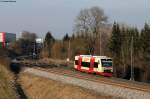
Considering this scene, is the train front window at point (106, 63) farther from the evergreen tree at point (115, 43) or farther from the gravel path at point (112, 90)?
the evergreen tree at point (115, 43)

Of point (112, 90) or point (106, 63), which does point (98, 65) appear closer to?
point (106, 63)

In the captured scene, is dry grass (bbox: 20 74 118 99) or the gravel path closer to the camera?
the gravel path

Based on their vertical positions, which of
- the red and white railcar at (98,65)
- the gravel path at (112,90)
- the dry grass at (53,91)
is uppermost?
the red and white railcar at (98,65)

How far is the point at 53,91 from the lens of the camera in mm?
32688

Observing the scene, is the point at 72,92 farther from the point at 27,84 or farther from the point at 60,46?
the point at 60,46

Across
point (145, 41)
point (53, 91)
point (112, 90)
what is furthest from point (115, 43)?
point (112, 90)

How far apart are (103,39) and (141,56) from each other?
31797 millimetres

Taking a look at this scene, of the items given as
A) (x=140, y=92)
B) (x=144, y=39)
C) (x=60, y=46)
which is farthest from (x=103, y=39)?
(x=140, y=92)

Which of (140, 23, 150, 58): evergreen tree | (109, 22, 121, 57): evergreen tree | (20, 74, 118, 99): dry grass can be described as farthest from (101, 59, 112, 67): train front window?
(109, 22, 121, 57): evergreen tree

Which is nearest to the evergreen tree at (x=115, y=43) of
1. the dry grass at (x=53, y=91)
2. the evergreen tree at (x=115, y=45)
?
the evergreen tree at (x=115, y=45)

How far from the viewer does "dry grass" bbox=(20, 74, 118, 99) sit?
27252 mm

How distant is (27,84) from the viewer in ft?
138

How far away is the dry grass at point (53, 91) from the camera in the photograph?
89.4 ft

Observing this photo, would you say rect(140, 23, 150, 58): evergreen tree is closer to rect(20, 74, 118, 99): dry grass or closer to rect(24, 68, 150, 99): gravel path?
rect(20, 74, 118, 99): dry grass
